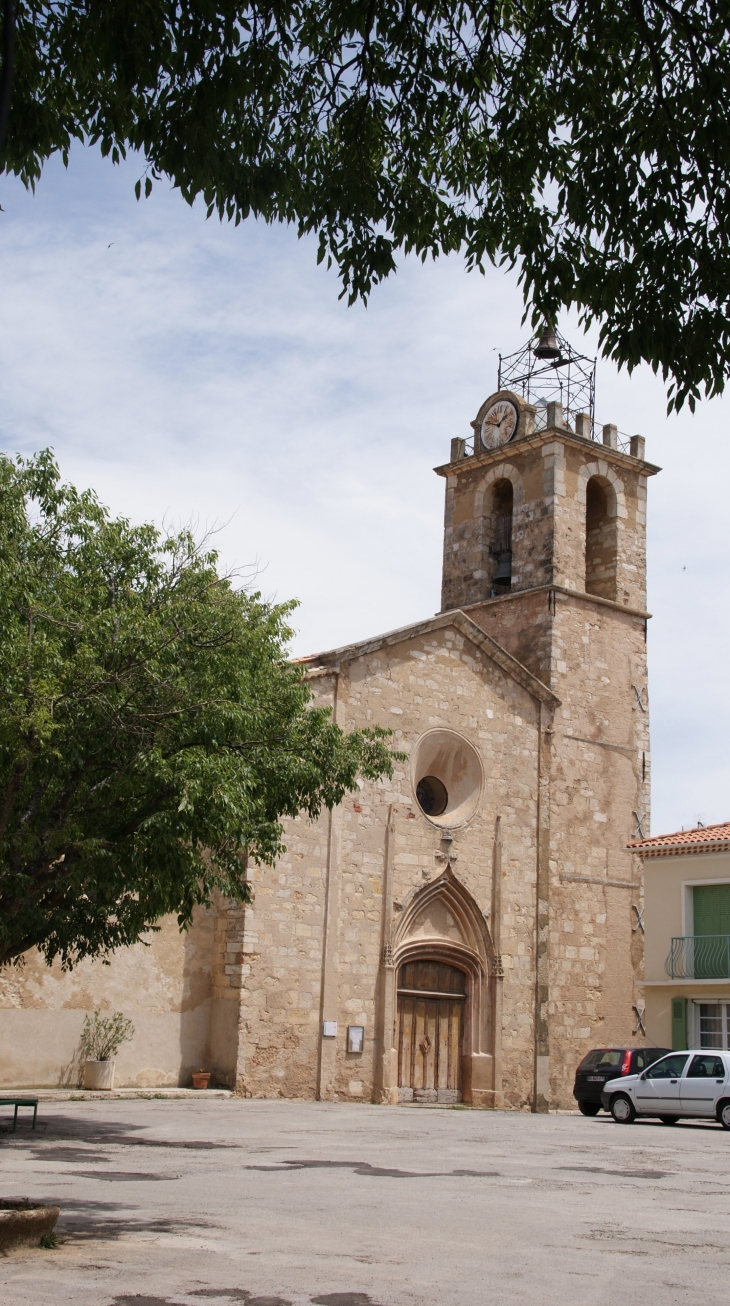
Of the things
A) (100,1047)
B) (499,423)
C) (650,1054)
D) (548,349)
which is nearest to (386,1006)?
(650,1054)

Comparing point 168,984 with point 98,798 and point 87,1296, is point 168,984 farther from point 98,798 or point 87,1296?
point 87,1296

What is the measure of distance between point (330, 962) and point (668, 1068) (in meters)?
5.15

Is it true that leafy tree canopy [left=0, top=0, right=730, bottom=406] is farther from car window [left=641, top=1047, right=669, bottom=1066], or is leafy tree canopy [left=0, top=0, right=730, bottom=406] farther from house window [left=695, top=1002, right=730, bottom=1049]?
house window [left=695, top=1002, right=730, bottom=1049]

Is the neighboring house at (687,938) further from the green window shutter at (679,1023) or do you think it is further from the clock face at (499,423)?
the clock face at (499,423)

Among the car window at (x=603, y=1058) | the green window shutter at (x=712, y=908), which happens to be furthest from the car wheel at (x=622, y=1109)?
the green window shutter at (x=712, y=908)

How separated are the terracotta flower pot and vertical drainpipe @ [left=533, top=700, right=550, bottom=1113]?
26.2ft

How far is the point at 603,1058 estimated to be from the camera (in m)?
21.0

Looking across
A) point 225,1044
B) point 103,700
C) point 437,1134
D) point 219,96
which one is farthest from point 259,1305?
point 225,1044

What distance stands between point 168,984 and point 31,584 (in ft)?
33.4

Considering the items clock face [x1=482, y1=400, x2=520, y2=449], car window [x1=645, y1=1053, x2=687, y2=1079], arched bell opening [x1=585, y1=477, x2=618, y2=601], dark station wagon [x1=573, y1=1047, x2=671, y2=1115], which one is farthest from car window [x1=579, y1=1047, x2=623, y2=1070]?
clock face [x1=482, y1=400, x2=520, y2=449]

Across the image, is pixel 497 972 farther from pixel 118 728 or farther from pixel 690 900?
pixel 118 728

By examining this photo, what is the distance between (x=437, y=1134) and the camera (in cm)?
1502

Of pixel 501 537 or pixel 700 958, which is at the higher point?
pixel 501 537

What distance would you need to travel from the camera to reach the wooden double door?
21.2 metres
